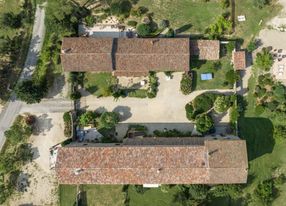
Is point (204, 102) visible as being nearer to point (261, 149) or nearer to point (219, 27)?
point (261, 149)

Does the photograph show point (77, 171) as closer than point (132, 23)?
Yes

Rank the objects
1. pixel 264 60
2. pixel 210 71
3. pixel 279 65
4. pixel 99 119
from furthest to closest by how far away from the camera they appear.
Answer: pixel 279 65
pixel 210 71
pixel 99 119
pixel 264 60

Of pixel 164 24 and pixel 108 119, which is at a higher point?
pixel 164 24

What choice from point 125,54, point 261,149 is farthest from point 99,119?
point 261,149

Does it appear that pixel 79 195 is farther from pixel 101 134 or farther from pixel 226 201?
pixel 226 201

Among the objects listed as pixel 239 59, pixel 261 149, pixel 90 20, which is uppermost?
pixel 90 20

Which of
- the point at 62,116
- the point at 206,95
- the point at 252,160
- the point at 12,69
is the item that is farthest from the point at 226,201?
the point at 12,69

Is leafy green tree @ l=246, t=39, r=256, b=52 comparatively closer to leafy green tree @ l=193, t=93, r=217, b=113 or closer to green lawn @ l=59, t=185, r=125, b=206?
leafy green tree @ l=193, t=93, r=217, b=113

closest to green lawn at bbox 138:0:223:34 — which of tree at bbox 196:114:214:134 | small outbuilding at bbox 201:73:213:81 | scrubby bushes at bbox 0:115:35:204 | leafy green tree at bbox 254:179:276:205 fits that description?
small outbuilding at bbox 201:73:213:81
